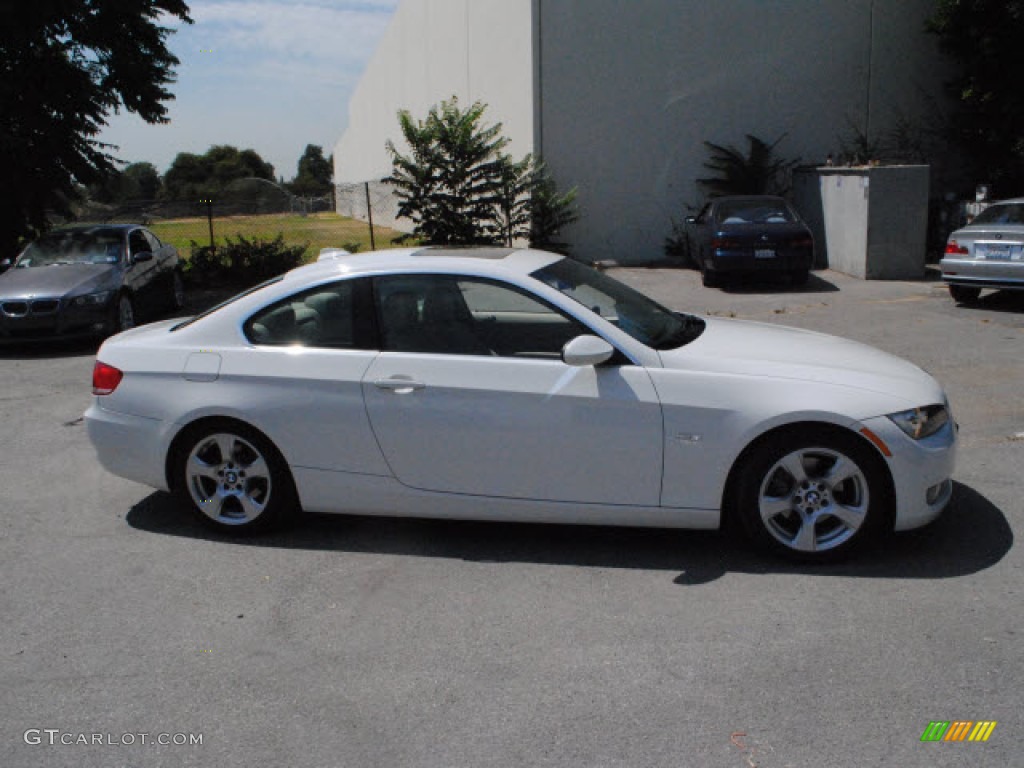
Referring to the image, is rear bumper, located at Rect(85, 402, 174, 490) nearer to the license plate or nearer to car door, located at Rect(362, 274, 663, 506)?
car door, located at Rect(362, 274, 663, 506)

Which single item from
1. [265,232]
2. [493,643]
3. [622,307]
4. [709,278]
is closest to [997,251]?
[709,278]

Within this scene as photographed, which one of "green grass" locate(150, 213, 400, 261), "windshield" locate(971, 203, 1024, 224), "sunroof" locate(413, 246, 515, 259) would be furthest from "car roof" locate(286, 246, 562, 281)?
"green grass" locate(150, 213, 400, 261)

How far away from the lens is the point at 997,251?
12.5 metres

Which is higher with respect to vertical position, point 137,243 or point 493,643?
point 137,243

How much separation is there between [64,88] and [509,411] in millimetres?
14283

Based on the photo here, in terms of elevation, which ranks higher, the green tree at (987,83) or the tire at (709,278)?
the green tree at (987,83)

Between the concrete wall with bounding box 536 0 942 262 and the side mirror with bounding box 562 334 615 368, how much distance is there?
1504 centimetres

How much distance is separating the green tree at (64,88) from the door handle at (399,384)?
42.7ft

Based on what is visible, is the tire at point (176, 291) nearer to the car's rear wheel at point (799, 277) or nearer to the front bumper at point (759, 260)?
the front bumper at point (759, 260)

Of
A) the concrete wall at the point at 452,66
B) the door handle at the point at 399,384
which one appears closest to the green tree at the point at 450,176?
the concrete wall at the point at 452,66

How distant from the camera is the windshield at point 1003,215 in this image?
12.5 m

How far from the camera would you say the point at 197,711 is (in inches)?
147

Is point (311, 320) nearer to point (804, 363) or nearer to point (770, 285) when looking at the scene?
point (804, 363)

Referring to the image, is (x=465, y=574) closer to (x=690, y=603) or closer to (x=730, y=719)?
(x=690, y=603)
